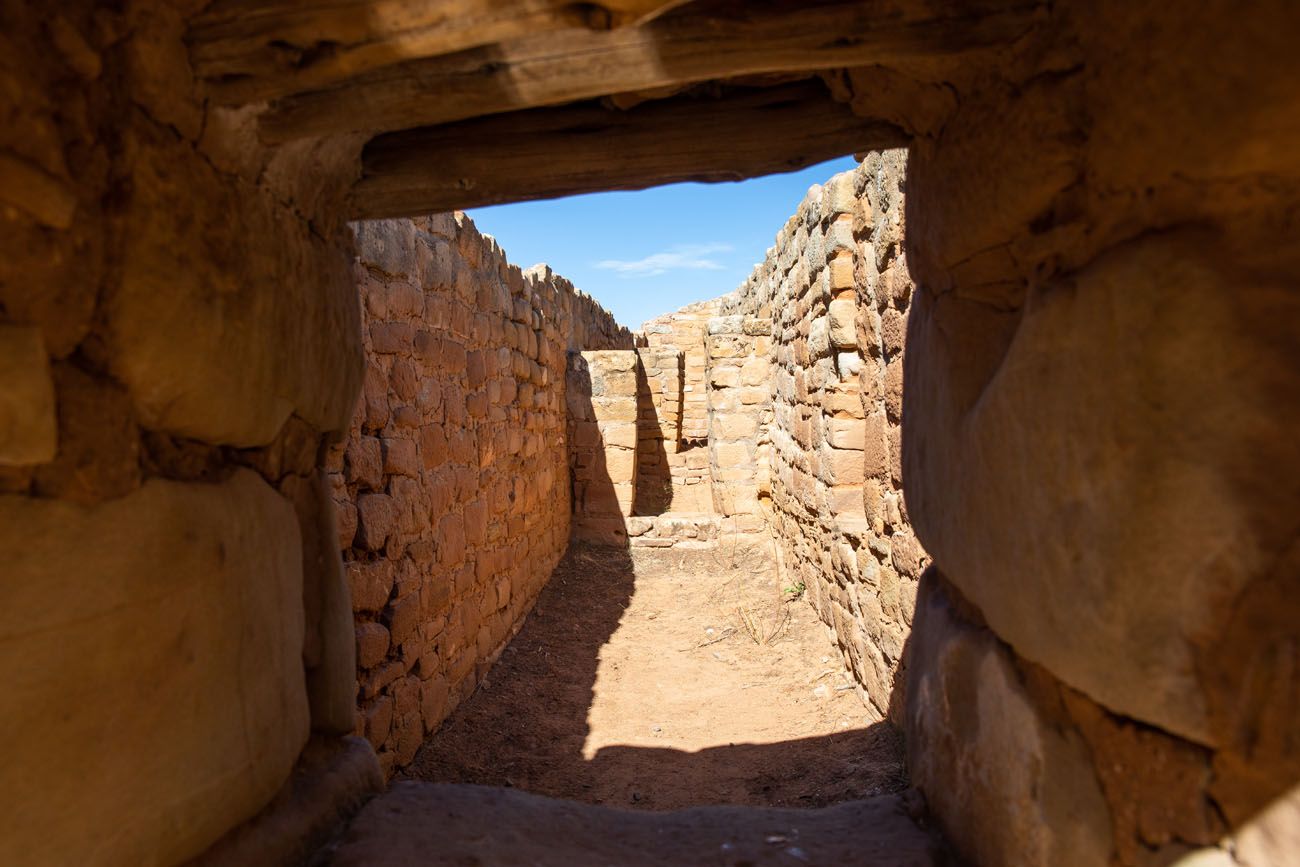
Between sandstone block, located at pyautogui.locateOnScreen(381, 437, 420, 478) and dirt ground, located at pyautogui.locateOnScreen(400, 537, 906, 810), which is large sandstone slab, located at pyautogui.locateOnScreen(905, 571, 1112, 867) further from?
sandstone block, located at pyautogui.locateOnScreen(381, 437, 420, 478)

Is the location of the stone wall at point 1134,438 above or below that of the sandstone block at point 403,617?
above

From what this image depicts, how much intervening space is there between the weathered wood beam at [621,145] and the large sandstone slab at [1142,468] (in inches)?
25.6

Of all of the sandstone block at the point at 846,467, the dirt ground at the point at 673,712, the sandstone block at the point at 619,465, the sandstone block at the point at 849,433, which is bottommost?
the dirt ground at the point at 673,712

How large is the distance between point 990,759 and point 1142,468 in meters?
0.64

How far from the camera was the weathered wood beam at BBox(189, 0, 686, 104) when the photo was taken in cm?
106

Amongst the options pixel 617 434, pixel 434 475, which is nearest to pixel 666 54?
pixel 434 475

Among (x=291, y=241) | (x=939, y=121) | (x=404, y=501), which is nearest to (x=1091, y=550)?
(x=939, y=121)

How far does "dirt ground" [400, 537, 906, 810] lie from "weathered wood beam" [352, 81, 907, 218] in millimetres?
2185

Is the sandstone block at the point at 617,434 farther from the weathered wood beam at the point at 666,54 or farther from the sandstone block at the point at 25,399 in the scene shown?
the sandstone block at the point at 25,399

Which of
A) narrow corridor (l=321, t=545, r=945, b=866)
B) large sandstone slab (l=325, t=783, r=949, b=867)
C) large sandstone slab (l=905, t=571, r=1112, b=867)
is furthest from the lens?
narrow corridor (l=321, t=545, r=945, b=866)

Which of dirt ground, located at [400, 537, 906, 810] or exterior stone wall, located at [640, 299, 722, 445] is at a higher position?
exterior stone wall, located at [640, 299, 722, 445]

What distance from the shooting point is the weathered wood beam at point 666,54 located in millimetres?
1156

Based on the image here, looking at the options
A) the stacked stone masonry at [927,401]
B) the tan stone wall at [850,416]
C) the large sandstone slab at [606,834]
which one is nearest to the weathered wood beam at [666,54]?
the stacked stone masonry at [927,401]

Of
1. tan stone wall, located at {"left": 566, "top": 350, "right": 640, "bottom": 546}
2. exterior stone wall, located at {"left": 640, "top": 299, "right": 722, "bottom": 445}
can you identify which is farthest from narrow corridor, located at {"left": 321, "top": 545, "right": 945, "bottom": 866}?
exterior stone wall, located at {"left": 640, "top": 299, "right": 722, "bottom": 445}
